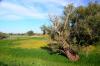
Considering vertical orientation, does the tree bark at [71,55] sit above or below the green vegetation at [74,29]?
below

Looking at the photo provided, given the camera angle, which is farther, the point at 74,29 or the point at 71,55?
the point at 74,29

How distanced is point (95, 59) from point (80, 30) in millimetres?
14195

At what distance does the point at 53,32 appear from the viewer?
53.9 meters

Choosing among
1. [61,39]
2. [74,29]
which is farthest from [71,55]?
[74,29]

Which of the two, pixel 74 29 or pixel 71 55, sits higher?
pixel 74 29

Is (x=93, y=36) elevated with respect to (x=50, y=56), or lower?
elevated

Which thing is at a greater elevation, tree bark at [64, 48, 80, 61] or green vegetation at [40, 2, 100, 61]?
green vegetation at [40, 2, 100, 61]

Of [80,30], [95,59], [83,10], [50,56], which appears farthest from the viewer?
[83,10]

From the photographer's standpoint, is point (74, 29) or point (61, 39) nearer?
point (61, 39)

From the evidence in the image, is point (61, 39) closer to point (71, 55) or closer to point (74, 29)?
point (71, 55)

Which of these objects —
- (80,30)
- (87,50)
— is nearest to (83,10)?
(80,30)

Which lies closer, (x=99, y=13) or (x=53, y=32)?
(x=53, y=32)

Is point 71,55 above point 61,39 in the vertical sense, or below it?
below

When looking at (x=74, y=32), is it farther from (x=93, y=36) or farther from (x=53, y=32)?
(x=53, y=32)
